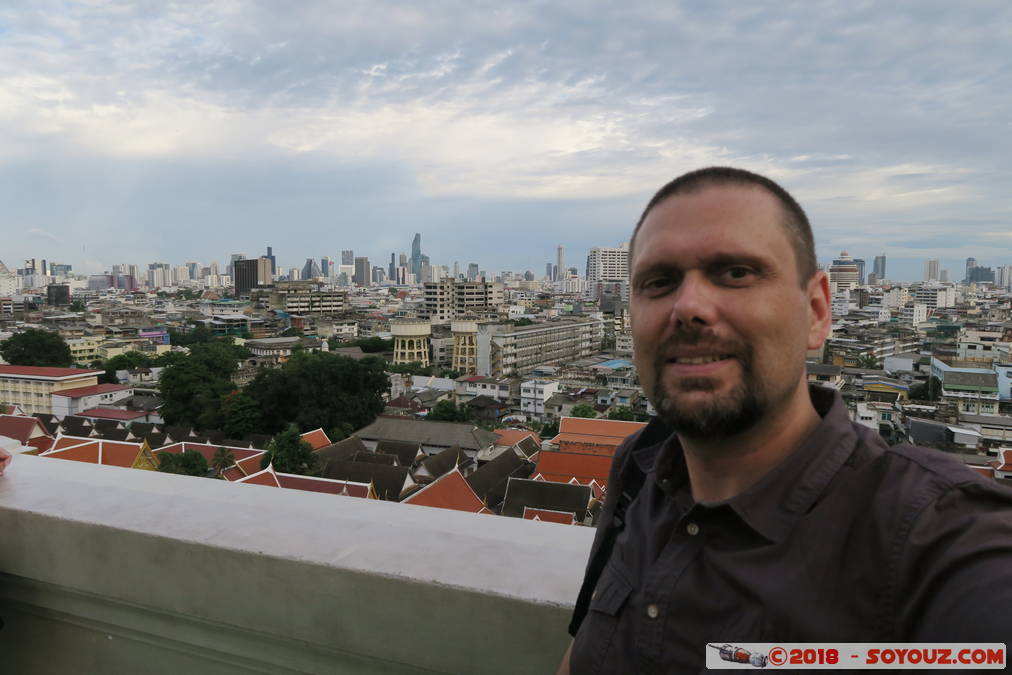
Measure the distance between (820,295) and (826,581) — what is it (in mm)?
212

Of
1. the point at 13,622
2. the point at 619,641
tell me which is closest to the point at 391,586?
the point at 619,641

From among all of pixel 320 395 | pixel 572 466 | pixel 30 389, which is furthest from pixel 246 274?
pixel 572 466

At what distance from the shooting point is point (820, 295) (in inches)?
18.6

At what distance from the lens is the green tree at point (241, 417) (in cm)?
1191

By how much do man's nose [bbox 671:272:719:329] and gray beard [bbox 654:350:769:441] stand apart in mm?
35

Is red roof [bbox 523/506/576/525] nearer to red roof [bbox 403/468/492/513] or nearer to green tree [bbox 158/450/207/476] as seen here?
red roof [bbox 403/468/492/513]

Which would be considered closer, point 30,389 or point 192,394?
point 192,394

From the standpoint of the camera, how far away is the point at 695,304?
17.1 inches

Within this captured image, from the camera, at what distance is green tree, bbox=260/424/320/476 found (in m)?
7.89

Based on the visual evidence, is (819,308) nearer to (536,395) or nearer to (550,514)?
(550,514)

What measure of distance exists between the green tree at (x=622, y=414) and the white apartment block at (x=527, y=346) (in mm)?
6745

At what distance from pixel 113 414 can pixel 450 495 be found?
945cm

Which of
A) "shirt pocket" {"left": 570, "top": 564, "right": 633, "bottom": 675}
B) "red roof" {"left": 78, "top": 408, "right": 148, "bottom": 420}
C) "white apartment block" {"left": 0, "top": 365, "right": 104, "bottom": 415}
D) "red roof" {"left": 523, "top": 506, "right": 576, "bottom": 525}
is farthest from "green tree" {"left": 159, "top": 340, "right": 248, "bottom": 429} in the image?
"shirt pocket" {"left": 570, "top": 564, "right": 633, "bottom": 675}

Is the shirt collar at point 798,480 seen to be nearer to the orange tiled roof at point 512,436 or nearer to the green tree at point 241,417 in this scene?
the orange tiled roof at point 512,436
